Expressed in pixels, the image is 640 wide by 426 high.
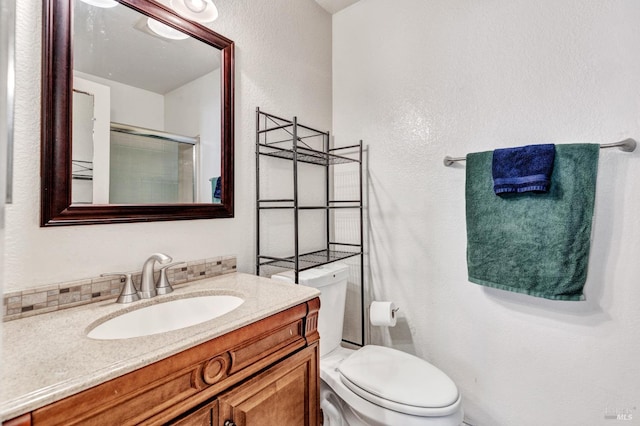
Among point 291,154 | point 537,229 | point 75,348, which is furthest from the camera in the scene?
point 291,154

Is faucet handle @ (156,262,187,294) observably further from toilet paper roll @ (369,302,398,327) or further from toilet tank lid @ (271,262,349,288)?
toilet paper roll @ (369,302,398,327)

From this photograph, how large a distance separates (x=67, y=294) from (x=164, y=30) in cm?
102

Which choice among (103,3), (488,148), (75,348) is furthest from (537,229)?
(103,3)

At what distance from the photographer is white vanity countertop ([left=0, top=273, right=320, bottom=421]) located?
0.51 metres

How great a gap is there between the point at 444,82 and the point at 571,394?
1.59 metres

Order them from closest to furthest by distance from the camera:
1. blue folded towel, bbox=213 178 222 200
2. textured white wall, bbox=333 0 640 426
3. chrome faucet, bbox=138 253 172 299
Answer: chrome faucet, bbox=138 253 172 299 < textured white wall, bbox=333 0 640 426 < blue folded towel, bbox=213 178 222 200

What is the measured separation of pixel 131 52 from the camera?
1.09 meters

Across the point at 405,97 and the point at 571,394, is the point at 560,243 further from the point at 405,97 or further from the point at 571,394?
the point at 405,97

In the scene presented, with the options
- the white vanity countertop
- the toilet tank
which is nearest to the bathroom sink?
the white vanity countertop

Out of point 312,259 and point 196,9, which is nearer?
point 196,9

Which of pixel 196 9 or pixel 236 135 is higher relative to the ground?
pixel 196 9

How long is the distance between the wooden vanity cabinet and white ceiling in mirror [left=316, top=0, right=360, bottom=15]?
188 centimetres

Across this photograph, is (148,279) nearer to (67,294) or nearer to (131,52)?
(67,294)

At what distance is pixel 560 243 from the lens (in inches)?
49.6
